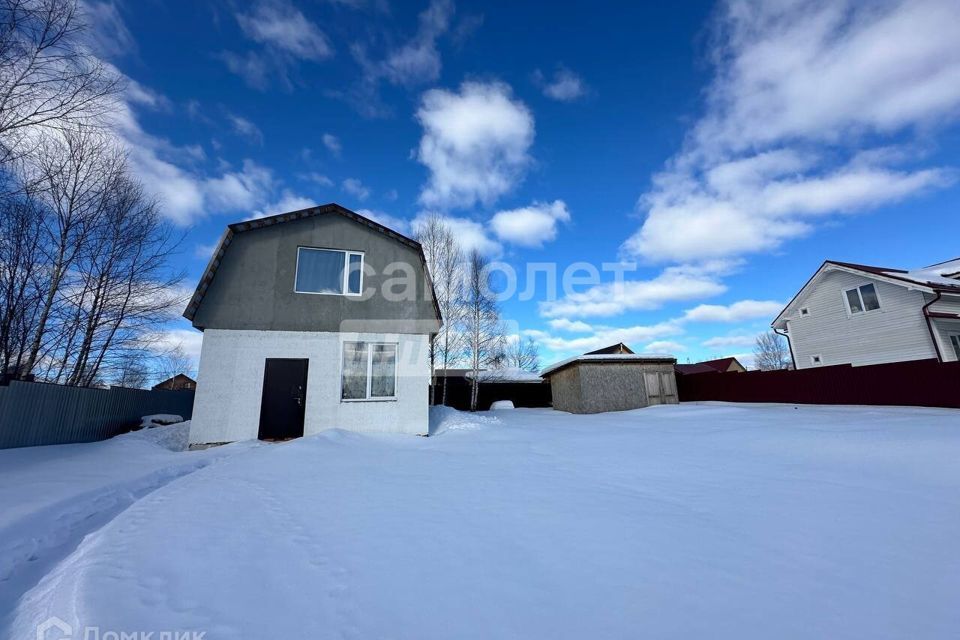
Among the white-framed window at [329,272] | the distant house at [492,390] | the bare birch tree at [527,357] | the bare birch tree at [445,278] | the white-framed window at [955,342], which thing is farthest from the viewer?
the bare birch tree at [527,357]

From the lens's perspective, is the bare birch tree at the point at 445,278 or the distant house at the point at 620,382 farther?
the bare birch tree at the point at 445,278

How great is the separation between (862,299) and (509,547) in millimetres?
21073

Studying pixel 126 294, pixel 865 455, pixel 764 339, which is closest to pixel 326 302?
pixel 126 294

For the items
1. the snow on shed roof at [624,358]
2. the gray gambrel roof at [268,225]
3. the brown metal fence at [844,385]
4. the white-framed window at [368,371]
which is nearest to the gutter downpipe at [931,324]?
the brown metal fence at [844,385]

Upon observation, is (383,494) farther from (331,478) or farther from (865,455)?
(865,455)

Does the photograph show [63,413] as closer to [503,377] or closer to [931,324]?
[503,377]

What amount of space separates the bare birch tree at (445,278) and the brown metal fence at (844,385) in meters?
12.0

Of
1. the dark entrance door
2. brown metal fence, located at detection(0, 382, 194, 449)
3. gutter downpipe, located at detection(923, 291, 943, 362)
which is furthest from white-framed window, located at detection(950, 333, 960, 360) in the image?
brown metal fence, located at detection(0, 382, 194, 449)

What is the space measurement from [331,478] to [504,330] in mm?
15958

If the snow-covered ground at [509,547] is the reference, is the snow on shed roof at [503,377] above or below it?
above

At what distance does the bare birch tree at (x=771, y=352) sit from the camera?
2087 inches

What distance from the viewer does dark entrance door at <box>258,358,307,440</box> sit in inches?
330

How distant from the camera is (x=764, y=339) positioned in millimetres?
54594

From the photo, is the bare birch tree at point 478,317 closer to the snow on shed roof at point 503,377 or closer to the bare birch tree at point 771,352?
the snow on shed roof at point 503,377
